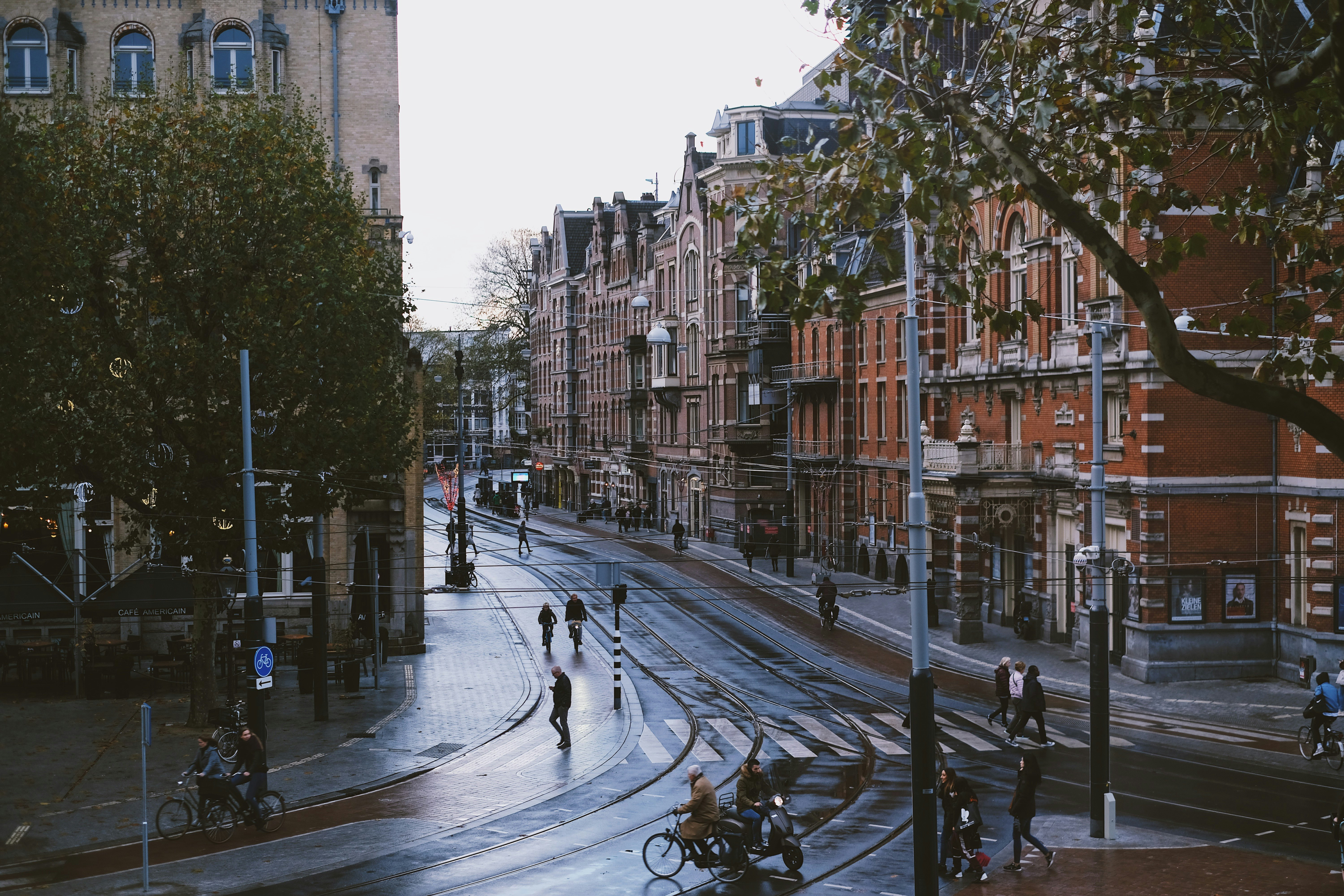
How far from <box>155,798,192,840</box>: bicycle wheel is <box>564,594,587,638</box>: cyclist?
18599 millimetres

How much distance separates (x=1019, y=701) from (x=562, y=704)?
890 centimetres

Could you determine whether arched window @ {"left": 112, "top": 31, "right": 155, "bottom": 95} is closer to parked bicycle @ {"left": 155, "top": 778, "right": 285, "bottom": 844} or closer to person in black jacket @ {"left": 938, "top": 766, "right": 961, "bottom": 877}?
parked bicycle @ {"left": 155, "top": 778, "right": 285, "bottom": 844}

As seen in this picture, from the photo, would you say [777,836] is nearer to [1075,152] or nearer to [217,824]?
[217,824]

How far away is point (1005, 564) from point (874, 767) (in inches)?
705

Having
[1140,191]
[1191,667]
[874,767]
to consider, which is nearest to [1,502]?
[874,767]

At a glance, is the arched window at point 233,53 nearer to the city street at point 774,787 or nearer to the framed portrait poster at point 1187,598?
the city street at point 774,787

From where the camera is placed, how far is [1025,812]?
17547 mm

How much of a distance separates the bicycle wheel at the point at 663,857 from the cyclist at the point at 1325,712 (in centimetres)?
1245

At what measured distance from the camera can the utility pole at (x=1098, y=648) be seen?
61.2 feet

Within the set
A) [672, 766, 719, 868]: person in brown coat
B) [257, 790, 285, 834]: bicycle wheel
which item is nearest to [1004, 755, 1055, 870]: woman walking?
[672, 766, 719, 868]: person in brown coat

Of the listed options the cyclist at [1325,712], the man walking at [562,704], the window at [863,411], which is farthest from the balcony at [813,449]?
the cyclist at [1325,712]

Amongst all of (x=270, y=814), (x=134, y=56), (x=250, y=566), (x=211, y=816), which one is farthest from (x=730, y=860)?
(x=134, y=56)

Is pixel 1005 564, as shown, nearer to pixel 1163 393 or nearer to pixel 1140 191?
pixel 1163 393

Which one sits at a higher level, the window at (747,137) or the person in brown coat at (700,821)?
the window at (747,137)
